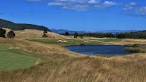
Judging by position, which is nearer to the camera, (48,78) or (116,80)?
(116,80)

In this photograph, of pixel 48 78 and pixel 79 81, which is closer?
pixel 79 81

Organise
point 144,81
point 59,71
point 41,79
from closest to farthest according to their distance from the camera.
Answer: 1. point 144,81
2. point 41,79
3. point 59,71

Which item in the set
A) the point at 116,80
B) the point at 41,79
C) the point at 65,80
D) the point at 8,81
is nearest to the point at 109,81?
the point at 116,80

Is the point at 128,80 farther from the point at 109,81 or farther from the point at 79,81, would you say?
the point at 79,81

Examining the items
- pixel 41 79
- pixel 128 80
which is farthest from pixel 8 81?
pixel 128 80

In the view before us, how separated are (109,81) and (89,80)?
518 millimetres

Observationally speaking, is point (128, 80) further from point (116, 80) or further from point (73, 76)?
point (73, 76)

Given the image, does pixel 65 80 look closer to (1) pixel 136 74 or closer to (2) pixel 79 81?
(2) pixel 79 81

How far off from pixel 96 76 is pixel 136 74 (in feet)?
4.79

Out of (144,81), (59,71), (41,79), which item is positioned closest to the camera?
(144,81)

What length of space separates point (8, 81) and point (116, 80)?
318cm

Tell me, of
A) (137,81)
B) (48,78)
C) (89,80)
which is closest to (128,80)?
(137,81)

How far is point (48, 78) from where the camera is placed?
476 inches

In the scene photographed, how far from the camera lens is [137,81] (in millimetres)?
11109
